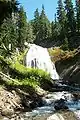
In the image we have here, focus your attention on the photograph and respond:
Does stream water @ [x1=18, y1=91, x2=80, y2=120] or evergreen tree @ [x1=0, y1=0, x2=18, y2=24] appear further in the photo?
evergreen tree @ [x1=0, y1=0, x2=18, y2=24]

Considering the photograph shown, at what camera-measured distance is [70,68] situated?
→ 5253 cm

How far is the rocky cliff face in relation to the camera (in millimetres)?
46513

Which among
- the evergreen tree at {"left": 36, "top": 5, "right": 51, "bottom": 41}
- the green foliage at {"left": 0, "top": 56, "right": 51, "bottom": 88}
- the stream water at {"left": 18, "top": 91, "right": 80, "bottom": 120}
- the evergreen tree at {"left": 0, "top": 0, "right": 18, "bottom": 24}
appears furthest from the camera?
the evergreen tree at {"left": 36, "top": 5, "right": 51, "bottom": 41}

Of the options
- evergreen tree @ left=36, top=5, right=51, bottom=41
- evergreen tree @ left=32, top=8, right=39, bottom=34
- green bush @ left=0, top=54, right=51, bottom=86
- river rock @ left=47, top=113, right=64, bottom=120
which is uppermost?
evergreen tree @ left=32, top=8, right=39, bottom=34

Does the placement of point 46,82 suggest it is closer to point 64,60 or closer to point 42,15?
point 64,60

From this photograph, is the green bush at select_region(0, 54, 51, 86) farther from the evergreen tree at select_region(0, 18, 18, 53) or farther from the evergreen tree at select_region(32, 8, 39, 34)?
the evergreen tree at select_region(32, 8, 39, 34)

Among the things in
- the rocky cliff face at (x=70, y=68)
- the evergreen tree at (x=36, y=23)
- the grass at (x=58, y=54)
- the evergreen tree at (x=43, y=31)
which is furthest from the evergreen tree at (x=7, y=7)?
the evergreen tree at (x=36, y=23)

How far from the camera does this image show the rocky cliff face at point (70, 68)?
4651 centimetres

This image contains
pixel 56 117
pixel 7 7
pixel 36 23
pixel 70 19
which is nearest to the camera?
pixel 56 117

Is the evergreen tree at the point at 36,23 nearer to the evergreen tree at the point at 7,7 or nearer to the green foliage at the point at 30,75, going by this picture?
the green foliage at the point at 30,75

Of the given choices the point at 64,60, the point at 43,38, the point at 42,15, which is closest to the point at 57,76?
the point at 64,60

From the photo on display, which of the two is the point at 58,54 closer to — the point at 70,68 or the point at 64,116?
the point at 70,68

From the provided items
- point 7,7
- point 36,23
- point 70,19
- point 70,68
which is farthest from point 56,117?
point 36,23

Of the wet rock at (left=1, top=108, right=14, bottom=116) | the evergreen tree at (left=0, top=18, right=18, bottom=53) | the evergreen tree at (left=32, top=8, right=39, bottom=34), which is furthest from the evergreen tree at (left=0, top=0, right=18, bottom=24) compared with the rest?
the evergreen tree at (left=32, top=8, right=39, bottom=34)
